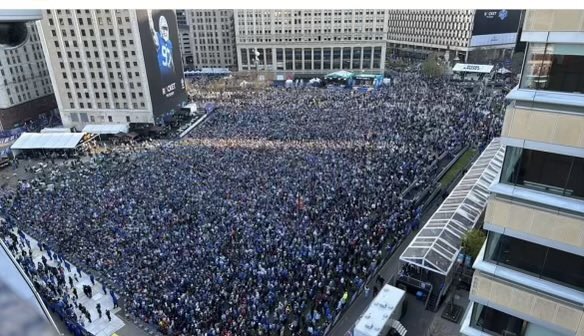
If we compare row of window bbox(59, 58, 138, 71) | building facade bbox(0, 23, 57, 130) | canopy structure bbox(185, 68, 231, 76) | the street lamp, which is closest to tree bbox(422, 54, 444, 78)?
the street lamp

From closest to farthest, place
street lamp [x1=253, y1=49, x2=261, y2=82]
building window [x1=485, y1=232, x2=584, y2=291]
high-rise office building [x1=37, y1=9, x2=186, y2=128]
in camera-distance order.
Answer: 1. building window [x1=485, y1=232, x2=584, y2=291]
2. high-rise office building [x1=37, y1=9, x2=186, y2=128]
3. street lamp [x1=253, y1=49, x2=261, y2=82]

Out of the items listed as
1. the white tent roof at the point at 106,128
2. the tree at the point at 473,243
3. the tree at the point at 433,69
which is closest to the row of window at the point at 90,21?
the white tent roof at the point at 106,128

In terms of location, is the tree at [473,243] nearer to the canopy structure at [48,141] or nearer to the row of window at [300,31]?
the canopy structure at [48,141]

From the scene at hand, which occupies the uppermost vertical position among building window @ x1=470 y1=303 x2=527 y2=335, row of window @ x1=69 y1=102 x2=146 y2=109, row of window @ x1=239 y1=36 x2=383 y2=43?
row of window @ x1=239 y1=36 x2=383 y2=43

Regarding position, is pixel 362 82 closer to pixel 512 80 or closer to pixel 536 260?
pixel 512 80

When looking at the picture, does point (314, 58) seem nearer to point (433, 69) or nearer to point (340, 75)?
point (340, 75)

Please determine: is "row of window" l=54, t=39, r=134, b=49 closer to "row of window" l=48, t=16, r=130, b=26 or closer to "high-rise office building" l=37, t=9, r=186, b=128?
"high-rise office building" l=37, t=9, r=186, b=128

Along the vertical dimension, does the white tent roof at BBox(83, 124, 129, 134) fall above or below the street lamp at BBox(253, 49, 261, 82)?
below
